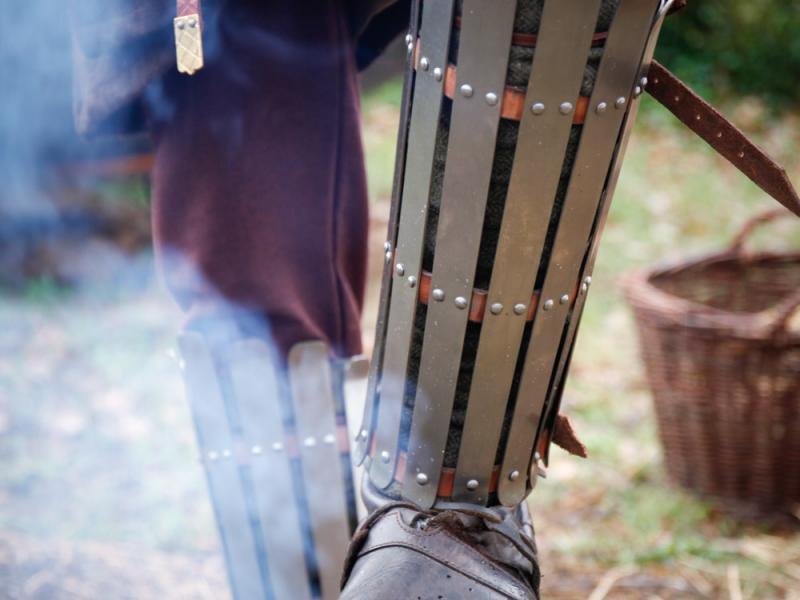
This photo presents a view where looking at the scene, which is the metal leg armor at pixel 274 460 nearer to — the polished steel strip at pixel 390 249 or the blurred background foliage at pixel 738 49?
the polished steel strip at pixel 390 249

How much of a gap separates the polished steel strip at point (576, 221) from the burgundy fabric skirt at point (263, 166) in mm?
426

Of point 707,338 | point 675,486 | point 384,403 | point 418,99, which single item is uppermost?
point 418,99

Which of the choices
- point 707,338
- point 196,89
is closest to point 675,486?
point 707,338

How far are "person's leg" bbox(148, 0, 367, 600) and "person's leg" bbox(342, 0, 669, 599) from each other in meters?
0.28

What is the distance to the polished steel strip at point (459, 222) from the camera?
Result: 78 centimetres

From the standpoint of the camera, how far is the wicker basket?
2008 mm

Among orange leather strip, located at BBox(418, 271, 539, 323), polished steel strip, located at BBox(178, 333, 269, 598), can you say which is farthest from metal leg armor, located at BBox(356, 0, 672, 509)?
polished steel strip, located at BBox(178, 333, 269, 598)

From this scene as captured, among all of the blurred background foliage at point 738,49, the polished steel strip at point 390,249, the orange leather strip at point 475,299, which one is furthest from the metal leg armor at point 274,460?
the blurred background foliage at point 738,49

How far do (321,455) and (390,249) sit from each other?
0.48 meters

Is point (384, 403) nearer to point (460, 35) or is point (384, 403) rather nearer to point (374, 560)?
point (374, 560)

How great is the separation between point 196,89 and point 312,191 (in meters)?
0.22

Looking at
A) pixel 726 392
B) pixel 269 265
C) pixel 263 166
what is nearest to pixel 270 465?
pixel 269 265

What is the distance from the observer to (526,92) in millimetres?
786

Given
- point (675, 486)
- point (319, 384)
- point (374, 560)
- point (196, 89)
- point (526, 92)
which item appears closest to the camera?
point (526, 92)
